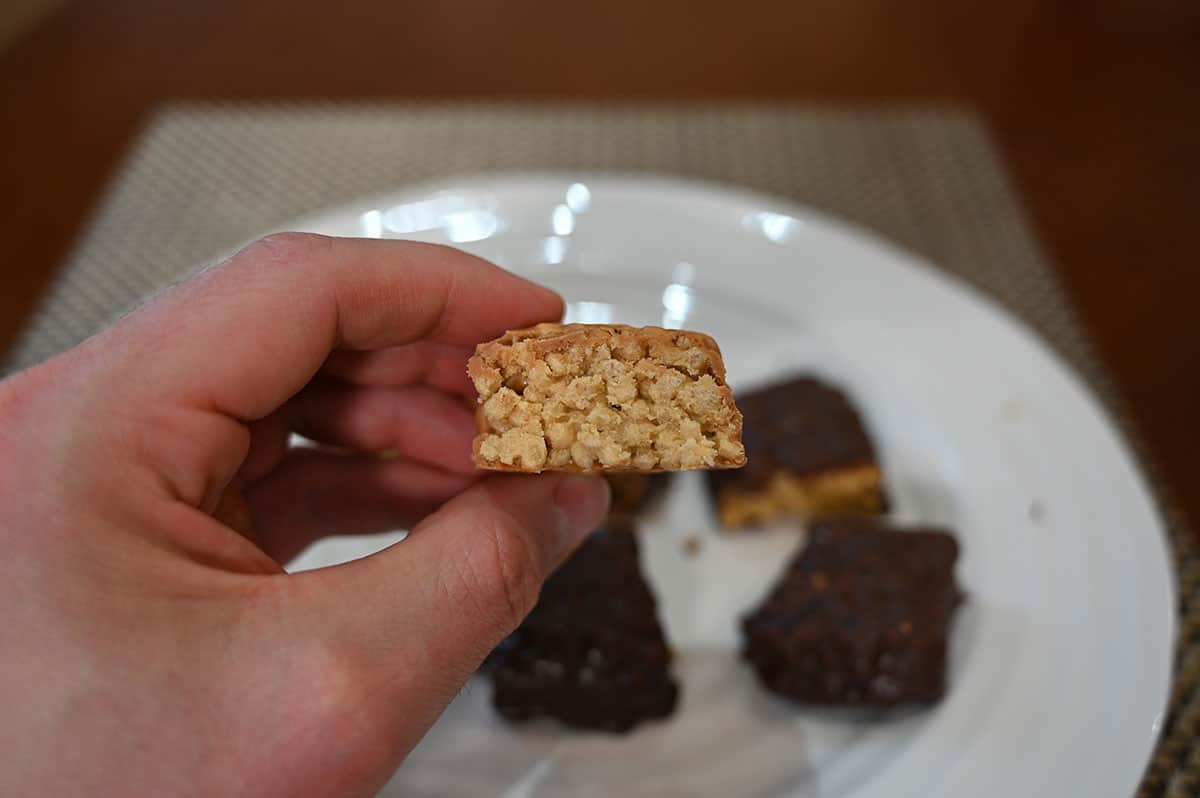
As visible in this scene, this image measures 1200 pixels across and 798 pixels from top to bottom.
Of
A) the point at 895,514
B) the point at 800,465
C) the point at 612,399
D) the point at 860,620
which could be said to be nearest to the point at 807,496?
the point at 800,465

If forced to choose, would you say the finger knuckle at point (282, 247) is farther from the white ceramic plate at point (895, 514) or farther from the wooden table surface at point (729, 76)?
the wooden table surface at point (729, 76)

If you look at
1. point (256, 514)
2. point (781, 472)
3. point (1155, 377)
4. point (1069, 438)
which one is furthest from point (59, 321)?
point (1155, 377)

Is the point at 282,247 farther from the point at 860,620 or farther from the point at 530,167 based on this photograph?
the point at 530,167

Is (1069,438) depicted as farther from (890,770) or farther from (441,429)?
(441,429)

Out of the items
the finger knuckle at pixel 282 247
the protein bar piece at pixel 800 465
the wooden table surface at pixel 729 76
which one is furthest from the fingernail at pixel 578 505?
the wooden table surface at pixel 729 76

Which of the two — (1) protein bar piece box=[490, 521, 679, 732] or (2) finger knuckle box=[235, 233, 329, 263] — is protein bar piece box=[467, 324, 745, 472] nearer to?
(2) finger knuckle box=[235, 233, 329, 263]
